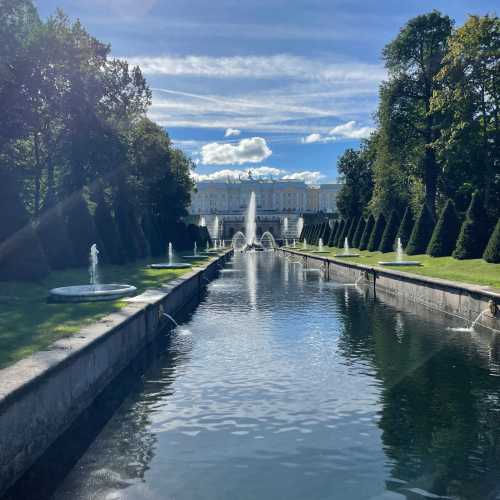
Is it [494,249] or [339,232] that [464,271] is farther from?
[339,232]

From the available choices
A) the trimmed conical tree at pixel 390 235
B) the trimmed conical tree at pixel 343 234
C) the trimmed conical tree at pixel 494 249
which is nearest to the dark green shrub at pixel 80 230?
the trimmed conical tree at pixel 494 249

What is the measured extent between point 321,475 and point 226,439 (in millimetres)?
1381

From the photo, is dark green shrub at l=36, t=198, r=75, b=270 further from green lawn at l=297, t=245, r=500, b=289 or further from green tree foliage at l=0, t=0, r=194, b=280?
green lawn at l=297, t=245, r=500, b=289

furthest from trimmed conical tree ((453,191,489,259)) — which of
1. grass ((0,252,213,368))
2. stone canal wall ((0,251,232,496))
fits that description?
stone canal wall ((0,251,232,496))

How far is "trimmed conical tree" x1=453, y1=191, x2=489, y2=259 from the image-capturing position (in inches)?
928

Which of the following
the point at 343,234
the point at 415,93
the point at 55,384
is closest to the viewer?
the point at 55,384

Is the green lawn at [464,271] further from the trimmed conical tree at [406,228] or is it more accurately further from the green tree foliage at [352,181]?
the green tree foliage at [352,181]

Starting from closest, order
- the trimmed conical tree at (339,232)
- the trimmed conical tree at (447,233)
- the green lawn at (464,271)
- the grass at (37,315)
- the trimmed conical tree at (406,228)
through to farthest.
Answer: the grass at (37,315), the green lawn at (464,271), the trimmed conical tree at (447,233), the trimmed conical tree at (406,228), the trimmed conical tree at (339,232)

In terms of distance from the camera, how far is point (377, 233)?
39.4 metres

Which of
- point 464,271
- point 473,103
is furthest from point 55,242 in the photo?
point 473,103

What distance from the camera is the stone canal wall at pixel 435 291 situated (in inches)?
540

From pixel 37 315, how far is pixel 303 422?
6.34 metres

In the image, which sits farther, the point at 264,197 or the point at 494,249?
the point at 264,197

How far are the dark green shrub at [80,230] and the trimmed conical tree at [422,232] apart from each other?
16.7 m
